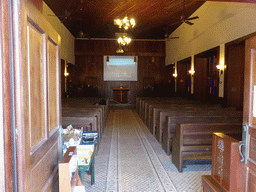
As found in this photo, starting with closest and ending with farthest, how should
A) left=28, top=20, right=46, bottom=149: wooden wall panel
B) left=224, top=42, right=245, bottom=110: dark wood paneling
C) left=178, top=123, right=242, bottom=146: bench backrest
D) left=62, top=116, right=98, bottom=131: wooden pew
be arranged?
1. left=28, top=20, right=46, bottom=149: wooden wall panel
2. left=178, top=123, right=242, bottom=146: bench backrest
3. left=62, top=116, right=98, bottom=131: wooden pew
4. left=224, top=42, right=245, bottom=110: dark wood paneling

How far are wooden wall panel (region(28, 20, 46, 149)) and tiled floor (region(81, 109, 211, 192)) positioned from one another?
1.73m

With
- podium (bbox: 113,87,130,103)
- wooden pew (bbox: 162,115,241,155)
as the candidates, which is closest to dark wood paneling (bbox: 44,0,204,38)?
podium (bbox: 113,87,130,103)

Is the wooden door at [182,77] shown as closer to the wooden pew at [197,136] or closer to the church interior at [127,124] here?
the church interior at [127,124]

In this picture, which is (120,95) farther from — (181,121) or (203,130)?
(203,130)

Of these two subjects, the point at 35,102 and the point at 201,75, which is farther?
the point at 201,75

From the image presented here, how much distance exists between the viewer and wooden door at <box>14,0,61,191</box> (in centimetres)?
100

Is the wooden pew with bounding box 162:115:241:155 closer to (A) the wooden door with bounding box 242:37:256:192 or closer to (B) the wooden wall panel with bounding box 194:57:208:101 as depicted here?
(A) the wooden door with bounding box 242:37:256:192

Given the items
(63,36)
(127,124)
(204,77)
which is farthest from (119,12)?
(127,124)

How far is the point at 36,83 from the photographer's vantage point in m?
1.29

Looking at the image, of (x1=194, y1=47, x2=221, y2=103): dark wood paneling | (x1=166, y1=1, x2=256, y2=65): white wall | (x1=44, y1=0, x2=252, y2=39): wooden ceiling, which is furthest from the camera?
(x1=194, y1=47, x2=221, y2=103): dark wood paneling

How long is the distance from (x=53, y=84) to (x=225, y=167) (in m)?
1.76

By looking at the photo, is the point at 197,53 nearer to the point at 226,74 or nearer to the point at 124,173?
the point at 226,74

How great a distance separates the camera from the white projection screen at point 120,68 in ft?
46.6

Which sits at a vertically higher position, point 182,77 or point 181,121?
point 182,77
